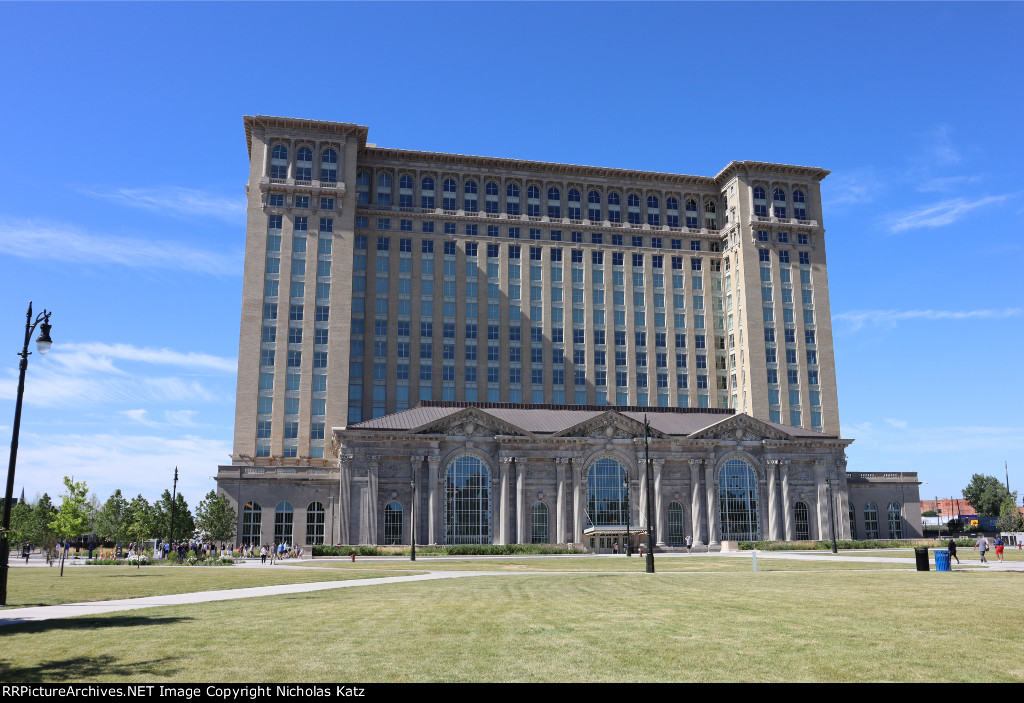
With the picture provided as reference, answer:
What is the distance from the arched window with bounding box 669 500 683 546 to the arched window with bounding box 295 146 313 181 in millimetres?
63500

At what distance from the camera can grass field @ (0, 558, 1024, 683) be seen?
12.3 meters

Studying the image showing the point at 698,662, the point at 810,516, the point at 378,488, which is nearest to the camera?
the point at 698,662

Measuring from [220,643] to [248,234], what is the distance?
310ft

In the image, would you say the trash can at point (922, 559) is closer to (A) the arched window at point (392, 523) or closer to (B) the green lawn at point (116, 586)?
(B) the green lawn at point (116, 586)

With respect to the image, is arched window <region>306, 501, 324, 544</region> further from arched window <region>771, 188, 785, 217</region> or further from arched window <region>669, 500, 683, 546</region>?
arched window <region>771, 188, 785, 217</region>

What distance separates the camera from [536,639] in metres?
15.6

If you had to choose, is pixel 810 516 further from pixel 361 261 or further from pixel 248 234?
pixel 248 234

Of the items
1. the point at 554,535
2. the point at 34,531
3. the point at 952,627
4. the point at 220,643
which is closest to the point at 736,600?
the point at 952,627

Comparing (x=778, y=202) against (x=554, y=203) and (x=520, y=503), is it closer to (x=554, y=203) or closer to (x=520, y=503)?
(x=554, y=203)

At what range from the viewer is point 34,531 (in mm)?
97250

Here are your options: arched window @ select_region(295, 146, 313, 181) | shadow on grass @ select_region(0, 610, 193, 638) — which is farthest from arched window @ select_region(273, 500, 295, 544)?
shadow on grass @ select_region(0, 610, 193, 638)

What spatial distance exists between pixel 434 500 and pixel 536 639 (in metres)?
65.2

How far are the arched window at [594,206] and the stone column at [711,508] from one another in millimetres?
47701

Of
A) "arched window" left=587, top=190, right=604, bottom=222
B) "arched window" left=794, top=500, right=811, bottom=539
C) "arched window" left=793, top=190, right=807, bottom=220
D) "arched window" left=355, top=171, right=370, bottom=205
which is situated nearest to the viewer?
"arched window" left=794, top=500, right=811, bottom=539
